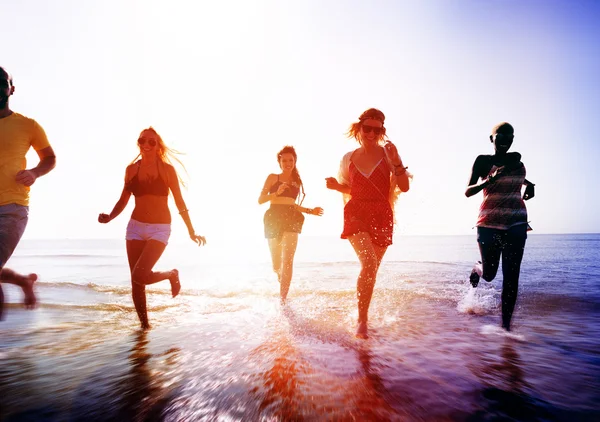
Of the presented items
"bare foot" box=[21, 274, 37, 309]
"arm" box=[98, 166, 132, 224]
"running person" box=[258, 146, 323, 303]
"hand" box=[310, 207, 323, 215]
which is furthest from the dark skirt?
"bare foot" box=[21, 274, 37, 309]

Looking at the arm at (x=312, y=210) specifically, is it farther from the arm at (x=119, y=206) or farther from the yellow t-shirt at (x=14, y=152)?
the yellow t-shirt at (x=14, y=152)

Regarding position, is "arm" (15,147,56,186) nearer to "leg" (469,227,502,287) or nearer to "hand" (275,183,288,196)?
"hand" (275,183,288,196)

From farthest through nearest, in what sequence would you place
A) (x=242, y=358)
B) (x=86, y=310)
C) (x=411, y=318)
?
(x=86, y=310)
(x=411, y=318)
(x=242, y=358)

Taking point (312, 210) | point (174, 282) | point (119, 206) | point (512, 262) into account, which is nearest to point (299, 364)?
point (174, 282)

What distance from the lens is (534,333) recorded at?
15.1 ft

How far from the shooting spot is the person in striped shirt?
14.7ft

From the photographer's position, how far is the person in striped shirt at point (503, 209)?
14.7 ft

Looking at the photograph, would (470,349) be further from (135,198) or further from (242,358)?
(135,198)

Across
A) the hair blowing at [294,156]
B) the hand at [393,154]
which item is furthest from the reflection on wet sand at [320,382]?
the hair blowing at [294,156]

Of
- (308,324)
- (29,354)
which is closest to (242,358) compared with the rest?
(308,324)

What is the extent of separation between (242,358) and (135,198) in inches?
104

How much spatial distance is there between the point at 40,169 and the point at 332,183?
337cm

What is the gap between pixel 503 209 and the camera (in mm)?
4539

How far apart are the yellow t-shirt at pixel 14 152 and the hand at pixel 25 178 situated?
0.28 feet
